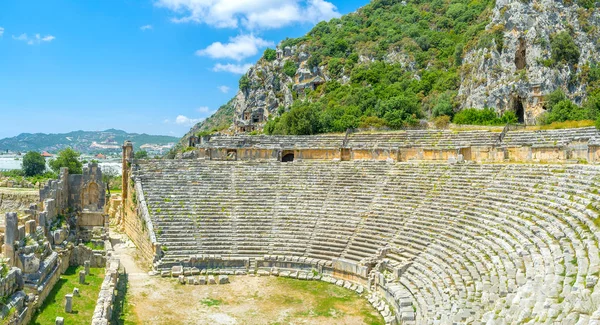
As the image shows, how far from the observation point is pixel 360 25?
267 feet

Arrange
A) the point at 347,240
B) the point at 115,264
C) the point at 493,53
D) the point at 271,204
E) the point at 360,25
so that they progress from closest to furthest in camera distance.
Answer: the point at 115,264 < the point at 347,240 < the point at 271,204 < the point at 493,53 < the point at 360,25

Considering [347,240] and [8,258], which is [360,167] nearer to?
[347,240]

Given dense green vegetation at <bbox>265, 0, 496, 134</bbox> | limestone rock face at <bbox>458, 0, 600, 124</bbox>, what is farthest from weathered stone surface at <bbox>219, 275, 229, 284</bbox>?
limestone rock face at <bbox>458, 0, 600, 124</bbox>

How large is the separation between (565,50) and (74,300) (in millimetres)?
36559

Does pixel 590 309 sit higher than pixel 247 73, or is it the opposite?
pixel 247 73

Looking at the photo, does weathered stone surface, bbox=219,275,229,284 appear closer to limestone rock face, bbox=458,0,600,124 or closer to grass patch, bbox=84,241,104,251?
grass patch, bbox=84,241,104,251

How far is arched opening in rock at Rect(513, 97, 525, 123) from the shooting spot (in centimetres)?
3697

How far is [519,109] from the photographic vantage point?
37.8 m

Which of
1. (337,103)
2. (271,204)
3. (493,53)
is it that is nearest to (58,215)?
(271,204)

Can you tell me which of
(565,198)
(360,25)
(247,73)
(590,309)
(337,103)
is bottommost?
(590,309)

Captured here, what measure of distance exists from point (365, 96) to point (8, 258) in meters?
40.6

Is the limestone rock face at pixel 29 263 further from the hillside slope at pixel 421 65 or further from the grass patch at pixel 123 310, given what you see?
the hillside slope at pixel 421 65

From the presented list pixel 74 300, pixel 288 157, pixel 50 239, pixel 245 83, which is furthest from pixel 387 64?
pixel 74 300

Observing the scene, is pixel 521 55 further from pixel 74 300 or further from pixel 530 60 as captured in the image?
pixel 74 300
